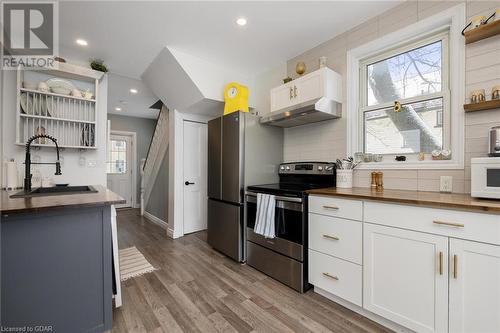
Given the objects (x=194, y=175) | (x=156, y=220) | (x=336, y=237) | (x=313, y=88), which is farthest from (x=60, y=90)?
(x=336, y=237)

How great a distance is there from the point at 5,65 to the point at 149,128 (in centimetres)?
399

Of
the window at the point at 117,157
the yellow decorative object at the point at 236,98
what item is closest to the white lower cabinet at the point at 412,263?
the yellow decorative object at the point at 236,98

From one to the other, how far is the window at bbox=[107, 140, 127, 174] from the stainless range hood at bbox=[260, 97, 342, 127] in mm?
4944

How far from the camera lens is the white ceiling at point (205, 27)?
2088 mm

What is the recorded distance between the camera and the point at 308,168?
8.59 ft

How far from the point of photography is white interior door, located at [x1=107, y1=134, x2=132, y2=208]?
19.2 ft

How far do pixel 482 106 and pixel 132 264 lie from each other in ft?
11.7

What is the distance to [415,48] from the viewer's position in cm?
206

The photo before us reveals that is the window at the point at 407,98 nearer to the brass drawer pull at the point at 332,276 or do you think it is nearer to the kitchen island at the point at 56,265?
the brass drawer pull at the point at 332,276

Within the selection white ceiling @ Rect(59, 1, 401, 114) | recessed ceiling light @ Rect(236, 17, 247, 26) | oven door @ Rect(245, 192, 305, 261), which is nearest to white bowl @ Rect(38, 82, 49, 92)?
white ceiling @ Rect(59, 1, 401, 114)

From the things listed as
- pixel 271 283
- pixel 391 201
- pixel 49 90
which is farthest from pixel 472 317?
pixel 49 90

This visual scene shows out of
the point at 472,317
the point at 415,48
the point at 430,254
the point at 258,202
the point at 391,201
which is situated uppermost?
the point at 415,48

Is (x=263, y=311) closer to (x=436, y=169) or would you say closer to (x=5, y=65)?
(x=436, y=169)

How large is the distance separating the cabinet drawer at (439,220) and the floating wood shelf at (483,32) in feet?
4.45
